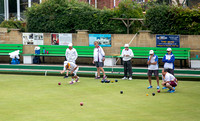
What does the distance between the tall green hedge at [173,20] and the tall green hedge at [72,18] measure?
1110mm

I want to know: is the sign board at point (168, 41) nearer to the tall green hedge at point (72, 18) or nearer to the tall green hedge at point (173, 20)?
the tall green hedge at point (173, 20)

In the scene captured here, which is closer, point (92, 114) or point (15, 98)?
point (92, 114)

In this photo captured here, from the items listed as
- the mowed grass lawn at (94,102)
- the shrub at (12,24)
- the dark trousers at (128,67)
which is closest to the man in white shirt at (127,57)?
the dark trousers at (128,67)

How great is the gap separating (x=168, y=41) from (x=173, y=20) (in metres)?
1.16

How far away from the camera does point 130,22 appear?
2117 centimetres

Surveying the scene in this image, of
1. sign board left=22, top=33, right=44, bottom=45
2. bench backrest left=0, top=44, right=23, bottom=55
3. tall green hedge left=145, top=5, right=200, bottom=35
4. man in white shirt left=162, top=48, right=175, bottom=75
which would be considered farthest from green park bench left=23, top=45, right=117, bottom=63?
man in white shirt left=162, top=48, right=175, bottom=75

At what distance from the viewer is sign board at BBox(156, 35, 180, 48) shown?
1963 centimetres

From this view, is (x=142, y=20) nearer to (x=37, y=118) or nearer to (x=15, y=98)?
(x=15, y=98)

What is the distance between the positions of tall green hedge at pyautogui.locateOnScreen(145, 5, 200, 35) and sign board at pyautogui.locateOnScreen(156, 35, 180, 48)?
0.48 m

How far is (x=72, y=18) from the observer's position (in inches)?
867

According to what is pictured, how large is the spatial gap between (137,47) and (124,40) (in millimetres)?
946

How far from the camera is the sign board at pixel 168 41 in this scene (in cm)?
1963

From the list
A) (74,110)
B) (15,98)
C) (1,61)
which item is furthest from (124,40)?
(74,110)

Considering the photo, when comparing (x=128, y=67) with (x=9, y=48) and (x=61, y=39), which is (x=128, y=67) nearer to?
(x=61, y=39)
